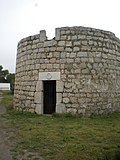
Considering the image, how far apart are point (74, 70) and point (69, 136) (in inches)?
143

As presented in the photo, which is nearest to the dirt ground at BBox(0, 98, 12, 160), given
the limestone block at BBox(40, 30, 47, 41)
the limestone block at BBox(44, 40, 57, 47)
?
the limestone block at BBox(44, 40, 57, 47)

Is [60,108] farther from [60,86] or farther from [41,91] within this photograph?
[41,91]

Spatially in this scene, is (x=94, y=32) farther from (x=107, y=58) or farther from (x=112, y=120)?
(x=112, y=120)

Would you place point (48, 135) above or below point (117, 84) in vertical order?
below

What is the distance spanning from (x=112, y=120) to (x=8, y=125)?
365 centimetres

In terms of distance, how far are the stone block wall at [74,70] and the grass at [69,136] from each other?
1.97ft

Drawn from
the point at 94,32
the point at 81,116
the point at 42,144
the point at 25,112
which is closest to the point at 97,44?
the point at 94,32

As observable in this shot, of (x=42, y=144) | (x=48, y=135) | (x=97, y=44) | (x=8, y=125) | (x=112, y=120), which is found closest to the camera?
(x=42, y=144)

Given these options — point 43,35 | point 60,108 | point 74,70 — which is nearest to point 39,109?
point 60,108

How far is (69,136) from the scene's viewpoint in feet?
20.0

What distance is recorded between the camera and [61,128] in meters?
7.04

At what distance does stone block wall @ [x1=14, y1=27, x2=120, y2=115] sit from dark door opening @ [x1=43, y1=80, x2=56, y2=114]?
76cm

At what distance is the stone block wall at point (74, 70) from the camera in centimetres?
914

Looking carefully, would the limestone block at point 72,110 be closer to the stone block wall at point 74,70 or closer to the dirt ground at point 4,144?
the stone block wall at point 74,70
